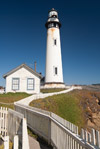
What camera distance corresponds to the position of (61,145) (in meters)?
3.99

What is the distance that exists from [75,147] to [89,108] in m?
17.9

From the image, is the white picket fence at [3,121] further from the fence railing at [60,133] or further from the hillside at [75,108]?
the hillside at [75,108]

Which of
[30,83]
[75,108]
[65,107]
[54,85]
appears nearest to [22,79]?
[30,83]

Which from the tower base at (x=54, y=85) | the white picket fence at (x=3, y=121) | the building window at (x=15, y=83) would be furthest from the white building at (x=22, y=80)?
the white picket fence at (x=3, y=121)

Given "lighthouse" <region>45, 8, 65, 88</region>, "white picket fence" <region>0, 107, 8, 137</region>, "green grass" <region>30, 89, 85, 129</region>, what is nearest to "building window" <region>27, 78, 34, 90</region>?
"green grass" <region>30, 89, 85, 129</region>

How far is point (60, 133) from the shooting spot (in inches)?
162

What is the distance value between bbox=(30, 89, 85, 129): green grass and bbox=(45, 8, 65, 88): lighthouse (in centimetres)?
1140

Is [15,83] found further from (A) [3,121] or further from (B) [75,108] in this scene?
(A) [3,121]

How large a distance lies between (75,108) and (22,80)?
960 cm

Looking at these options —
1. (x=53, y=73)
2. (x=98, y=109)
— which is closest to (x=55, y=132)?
(x=98, y=109)

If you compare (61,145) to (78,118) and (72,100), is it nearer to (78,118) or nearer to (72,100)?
(78,118)

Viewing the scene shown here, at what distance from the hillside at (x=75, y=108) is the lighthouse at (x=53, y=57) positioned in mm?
9741

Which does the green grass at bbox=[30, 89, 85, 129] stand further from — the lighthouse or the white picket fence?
the lighthouse

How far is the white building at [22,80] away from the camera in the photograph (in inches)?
783
